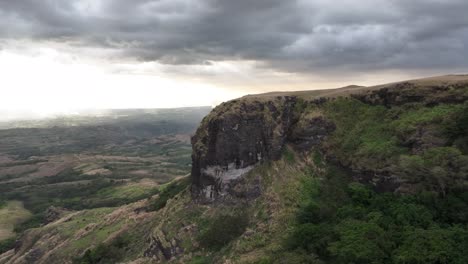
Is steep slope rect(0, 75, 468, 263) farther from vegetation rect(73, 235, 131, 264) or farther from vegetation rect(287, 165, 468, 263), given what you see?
vegetation rect(73, 235, 131, 264)

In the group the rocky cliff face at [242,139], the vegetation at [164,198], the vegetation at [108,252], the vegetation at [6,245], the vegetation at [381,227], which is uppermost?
the rocky cliff face at [242,139]

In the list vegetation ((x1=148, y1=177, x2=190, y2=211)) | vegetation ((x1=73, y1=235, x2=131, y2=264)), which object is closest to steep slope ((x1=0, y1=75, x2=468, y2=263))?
vegetation ((x1=73, y1=235, x2=131, y2=264))

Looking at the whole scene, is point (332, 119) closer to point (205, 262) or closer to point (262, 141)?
point (262, 141)

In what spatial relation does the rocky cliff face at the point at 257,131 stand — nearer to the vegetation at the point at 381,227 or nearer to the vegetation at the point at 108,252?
the vegetation at the point at 381,227

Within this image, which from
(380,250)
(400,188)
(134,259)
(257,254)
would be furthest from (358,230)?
(134,259)

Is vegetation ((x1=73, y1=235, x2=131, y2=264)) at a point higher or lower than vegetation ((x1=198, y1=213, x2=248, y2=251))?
lower

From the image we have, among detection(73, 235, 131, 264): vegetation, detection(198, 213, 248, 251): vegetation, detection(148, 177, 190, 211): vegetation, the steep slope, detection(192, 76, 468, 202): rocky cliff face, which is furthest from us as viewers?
detection(148, 177, 190, 211): vegetation

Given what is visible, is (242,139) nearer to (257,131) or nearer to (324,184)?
(257,131)

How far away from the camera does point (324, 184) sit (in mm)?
68250

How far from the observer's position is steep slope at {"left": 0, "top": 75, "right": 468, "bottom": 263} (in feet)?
168

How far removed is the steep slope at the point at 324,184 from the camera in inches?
2018

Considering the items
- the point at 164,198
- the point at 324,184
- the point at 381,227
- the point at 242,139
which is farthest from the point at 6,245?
the point at 381,227

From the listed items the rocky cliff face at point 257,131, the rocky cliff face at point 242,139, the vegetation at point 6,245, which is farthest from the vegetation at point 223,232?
the vegetation at point 6,245

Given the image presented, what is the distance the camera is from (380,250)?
4694 centimetres
